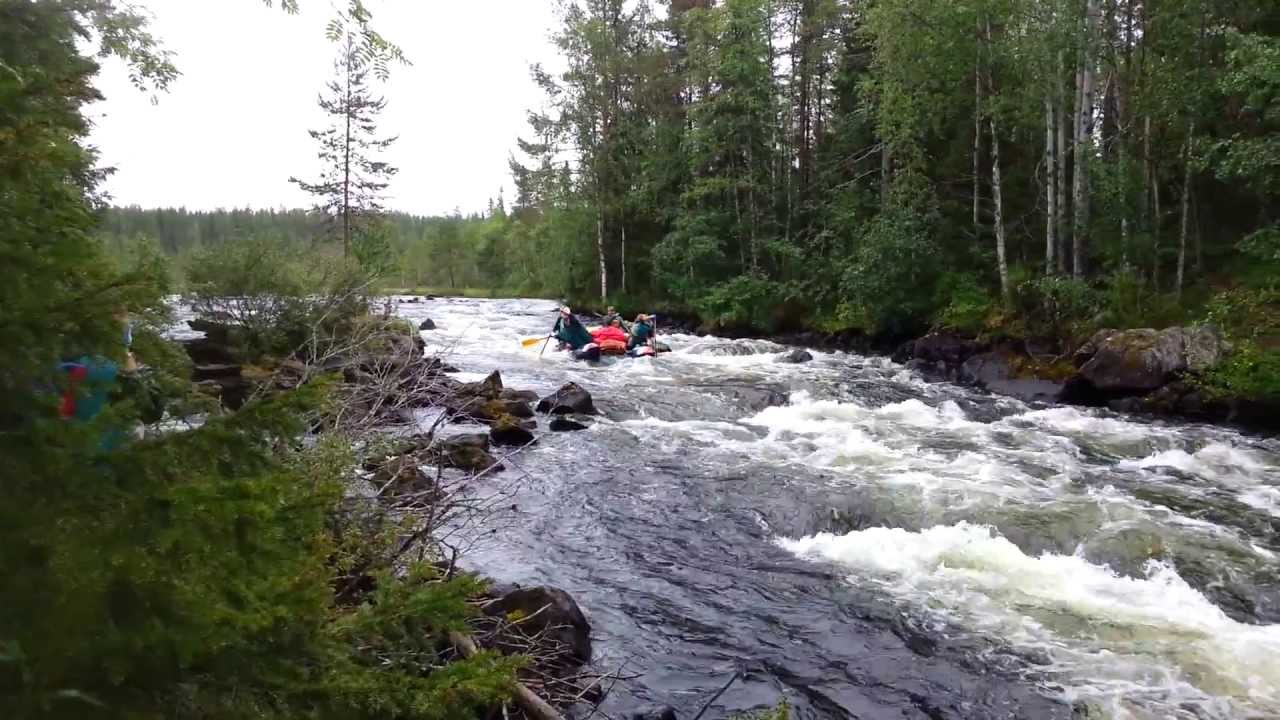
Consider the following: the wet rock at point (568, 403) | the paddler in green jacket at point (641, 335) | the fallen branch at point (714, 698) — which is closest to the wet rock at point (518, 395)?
the wet rock at point (568, 403)

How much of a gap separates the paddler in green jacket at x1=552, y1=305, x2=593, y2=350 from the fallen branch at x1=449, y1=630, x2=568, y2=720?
1608cm

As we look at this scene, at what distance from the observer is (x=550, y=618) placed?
16.3 ft

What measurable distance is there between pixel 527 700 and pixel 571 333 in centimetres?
1673

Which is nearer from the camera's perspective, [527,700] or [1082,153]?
[527,700]

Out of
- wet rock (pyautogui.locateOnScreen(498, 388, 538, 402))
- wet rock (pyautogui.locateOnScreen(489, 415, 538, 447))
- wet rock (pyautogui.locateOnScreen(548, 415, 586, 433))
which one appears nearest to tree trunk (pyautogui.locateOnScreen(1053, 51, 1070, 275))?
wet rock (pyautogui.locateOnScreen(548, 415, 586, 433))

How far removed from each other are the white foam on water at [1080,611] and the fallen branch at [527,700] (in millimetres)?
3486

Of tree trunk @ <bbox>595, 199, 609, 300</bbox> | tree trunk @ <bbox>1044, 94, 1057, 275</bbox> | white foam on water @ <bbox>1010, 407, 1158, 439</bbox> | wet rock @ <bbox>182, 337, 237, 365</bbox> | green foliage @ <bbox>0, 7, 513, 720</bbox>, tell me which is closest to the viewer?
green foliage @ <bbox>0, 7, 513, 720</bbox>

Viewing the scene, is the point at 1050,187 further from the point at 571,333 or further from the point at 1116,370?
the point at 571,333

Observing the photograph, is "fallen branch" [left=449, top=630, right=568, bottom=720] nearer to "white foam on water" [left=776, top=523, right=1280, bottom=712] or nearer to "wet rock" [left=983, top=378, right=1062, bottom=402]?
"white foam on water" [left=776, top=523, right=1280, bottom=712]

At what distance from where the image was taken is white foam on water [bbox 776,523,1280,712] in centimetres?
489

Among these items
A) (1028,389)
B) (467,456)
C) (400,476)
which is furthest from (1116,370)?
(400,476)

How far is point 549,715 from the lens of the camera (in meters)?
3.60

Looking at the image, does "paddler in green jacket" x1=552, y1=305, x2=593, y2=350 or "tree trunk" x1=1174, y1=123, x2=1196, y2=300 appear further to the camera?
"paddler in green jacket" x1=552, y1=305, x2=593, y2=350

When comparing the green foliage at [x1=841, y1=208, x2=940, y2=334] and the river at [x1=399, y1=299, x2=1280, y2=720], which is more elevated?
the green foliage at [x1=841, y1=208, x2=940, y2=334]
